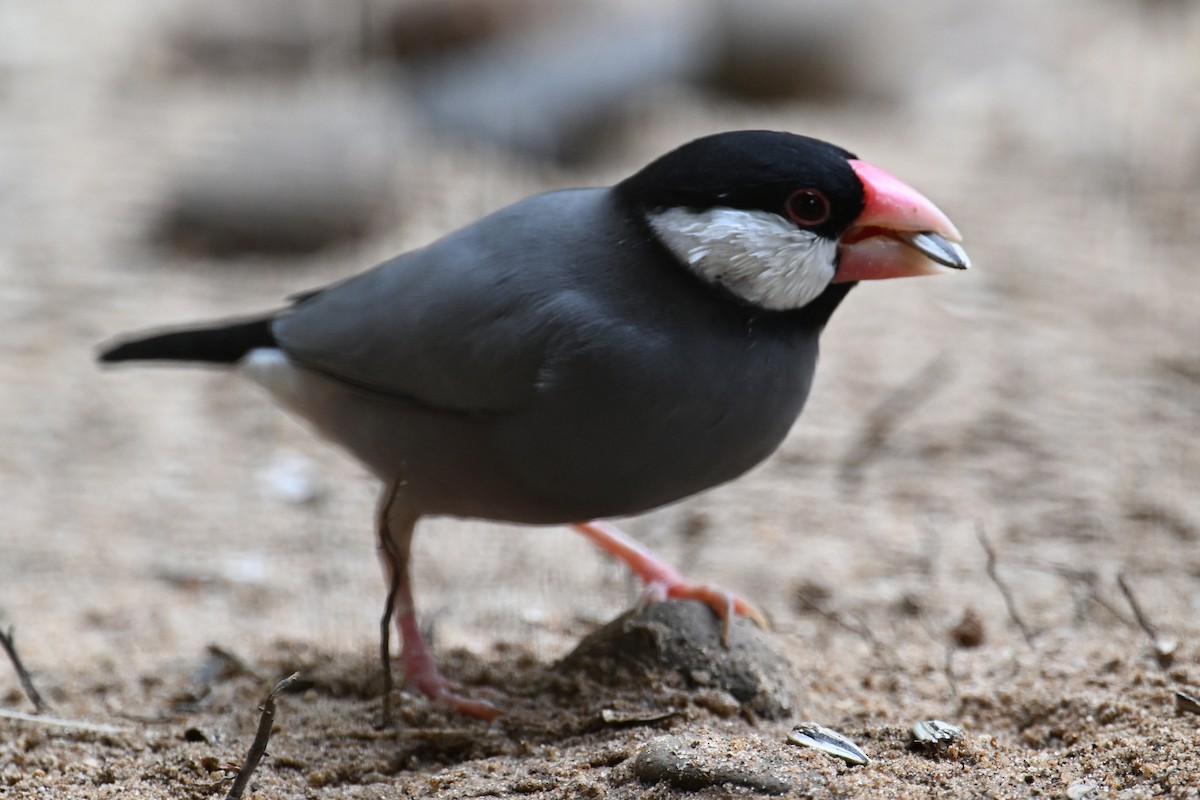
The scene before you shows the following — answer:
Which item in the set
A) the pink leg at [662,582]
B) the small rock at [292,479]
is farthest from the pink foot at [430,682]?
the small rock at [292,479]

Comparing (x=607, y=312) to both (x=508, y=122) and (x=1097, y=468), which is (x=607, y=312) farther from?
(x=508, y=122)

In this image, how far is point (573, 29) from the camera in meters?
9.94

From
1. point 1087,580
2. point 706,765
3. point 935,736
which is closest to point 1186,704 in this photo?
point 935,736

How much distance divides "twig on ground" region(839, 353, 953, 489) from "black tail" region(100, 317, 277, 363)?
7.57 feet

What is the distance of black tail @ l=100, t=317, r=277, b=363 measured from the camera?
4039 mm

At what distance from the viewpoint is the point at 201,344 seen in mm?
4148

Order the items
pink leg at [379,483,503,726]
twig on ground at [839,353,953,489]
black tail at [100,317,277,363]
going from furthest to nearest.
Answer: twig on ground at [839,353,953,489], black tail at [100,317,277,363], pink leg at [379,483,503,726]

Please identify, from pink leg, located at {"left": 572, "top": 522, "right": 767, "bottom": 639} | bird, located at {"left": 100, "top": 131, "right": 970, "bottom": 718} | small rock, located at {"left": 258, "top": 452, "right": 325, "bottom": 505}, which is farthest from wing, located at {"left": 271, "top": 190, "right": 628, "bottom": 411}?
small rock, located at {"left": 258, "top": 452, "right": 325, "bottom": 505}

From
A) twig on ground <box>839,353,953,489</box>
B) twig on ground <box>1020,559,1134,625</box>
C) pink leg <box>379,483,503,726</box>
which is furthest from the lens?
twig on ground <box>839,353,953,489</box>

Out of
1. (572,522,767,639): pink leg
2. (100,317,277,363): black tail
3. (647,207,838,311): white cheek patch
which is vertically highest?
(647,207,838,311): white cheek patch

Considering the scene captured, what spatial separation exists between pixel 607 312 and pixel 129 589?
8.04 feet

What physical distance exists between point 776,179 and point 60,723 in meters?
2.04

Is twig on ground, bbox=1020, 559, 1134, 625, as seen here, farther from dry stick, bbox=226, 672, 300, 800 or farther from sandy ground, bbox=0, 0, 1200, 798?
dry stick, bbox=226, 672, 300, 800

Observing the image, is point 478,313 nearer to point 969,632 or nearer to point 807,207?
point 807,207
